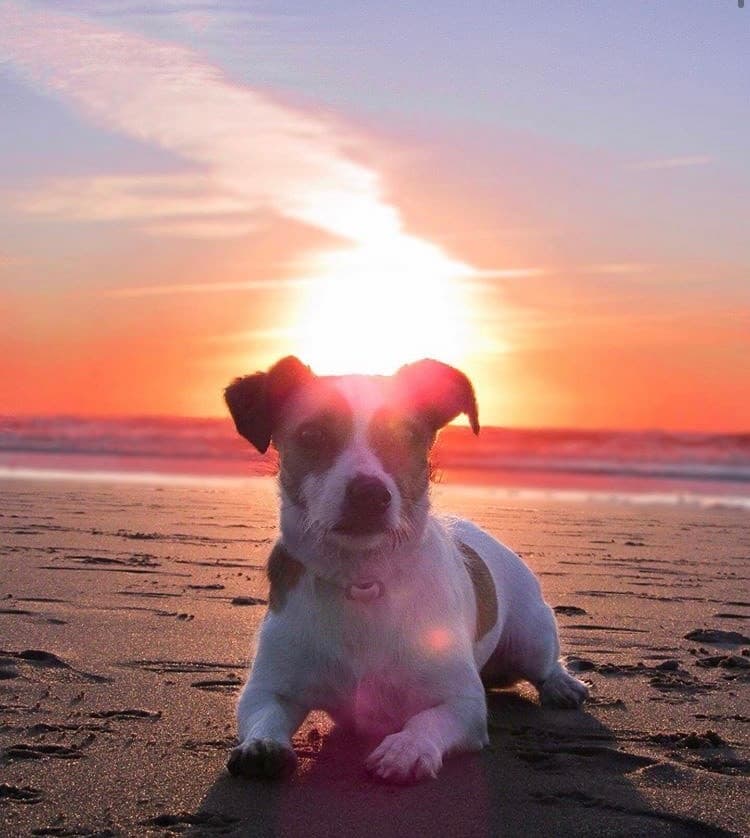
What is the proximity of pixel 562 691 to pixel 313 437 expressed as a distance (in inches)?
64.5

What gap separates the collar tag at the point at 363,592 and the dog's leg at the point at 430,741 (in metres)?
0.46

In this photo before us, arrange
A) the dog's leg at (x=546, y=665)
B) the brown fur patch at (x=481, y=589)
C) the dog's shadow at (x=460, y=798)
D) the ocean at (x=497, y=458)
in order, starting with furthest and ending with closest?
the ocean at (x=497, y=458) < the brown fur patch at (x=481, y=589) < the dog's leg at (x=546, y=665) < the dog's shadow at (x=460, y=798)

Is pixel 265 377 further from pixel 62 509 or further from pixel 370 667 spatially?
pixel 62 509

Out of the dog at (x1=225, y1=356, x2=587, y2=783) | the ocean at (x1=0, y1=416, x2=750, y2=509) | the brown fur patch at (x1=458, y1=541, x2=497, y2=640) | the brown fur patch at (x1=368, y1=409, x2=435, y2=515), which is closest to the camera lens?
the dog at (x1=225, y1=356, x2=587, y2=783)

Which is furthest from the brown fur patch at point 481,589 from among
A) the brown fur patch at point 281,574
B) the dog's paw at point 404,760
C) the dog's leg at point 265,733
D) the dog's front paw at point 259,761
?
the dog's front paw at point 259,761

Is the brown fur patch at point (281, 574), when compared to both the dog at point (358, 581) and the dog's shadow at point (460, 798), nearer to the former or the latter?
the dog at point (358, 581)

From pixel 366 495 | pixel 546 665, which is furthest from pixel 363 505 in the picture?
pixel 546 665

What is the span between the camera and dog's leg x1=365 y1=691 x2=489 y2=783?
3883 mm

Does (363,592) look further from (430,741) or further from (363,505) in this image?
(430,741)

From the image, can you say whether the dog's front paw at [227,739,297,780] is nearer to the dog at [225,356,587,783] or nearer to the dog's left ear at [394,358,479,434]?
the dog at [225,356,587,783]

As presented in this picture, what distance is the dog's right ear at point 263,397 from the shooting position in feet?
16.8

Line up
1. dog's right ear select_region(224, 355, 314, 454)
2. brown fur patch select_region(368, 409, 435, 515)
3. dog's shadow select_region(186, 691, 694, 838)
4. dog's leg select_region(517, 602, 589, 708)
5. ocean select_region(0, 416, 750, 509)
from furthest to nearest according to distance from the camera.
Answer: ocean select_region(0, 416, 750, 509)
dog's leg select_region(517, 602, 589, 708)
dog's right ear select_region(224, 355, 314, 454)
brown fur patch select_region(368, 409, 435, 515)
dog's shadow select_region(186, 691, 694, 838)

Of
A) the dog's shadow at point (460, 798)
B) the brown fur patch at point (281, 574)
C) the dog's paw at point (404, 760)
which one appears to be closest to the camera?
the dog's shadow at point (460, 798)

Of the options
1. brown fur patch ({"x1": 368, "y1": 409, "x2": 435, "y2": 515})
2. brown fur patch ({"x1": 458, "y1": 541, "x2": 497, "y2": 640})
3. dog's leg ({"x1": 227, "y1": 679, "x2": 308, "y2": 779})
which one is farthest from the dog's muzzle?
brown fur patch ({"x1": 458, "y1": 541, "x2": 497, "y2": 640})
